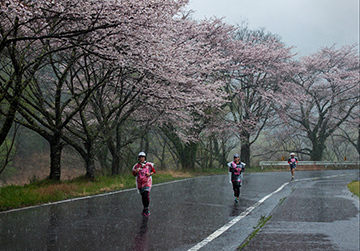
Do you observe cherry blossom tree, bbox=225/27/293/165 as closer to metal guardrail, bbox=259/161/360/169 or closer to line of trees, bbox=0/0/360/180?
line of trees, bbox=0/0/360/180

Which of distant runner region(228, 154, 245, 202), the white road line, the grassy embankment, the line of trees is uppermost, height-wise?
the line of trees

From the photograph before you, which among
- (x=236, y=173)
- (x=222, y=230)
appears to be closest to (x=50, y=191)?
(x=236, y=173)

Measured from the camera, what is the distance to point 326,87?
142ft

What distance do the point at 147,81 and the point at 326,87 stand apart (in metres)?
29.7

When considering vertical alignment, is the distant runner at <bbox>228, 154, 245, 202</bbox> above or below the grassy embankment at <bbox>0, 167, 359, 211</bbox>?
above

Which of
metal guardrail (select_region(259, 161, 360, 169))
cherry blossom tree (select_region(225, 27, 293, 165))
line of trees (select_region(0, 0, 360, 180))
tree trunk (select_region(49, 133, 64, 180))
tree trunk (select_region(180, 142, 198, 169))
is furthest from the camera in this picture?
metal guardrail (select_region(259, 161, 360, 169))

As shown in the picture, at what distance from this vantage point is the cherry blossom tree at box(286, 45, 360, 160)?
139 ft

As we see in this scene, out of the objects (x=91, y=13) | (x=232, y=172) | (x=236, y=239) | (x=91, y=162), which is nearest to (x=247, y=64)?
(x=91, y=162)

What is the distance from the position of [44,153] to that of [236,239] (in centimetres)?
4079

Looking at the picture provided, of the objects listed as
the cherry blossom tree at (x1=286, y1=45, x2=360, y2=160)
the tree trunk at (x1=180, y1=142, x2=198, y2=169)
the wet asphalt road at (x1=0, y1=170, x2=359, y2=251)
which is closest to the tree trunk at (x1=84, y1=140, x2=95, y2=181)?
the wet asphalt road at (x1=0, y1=170, x2=359, y2=251)

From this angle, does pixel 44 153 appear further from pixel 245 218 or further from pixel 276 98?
pixel 245 218

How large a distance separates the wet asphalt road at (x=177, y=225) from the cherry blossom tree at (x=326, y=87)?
31.5 metres

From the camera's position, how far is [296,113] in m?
44.6

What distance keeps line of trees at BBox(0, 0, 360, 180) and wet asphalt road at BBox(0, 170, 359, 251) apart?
4190mm
